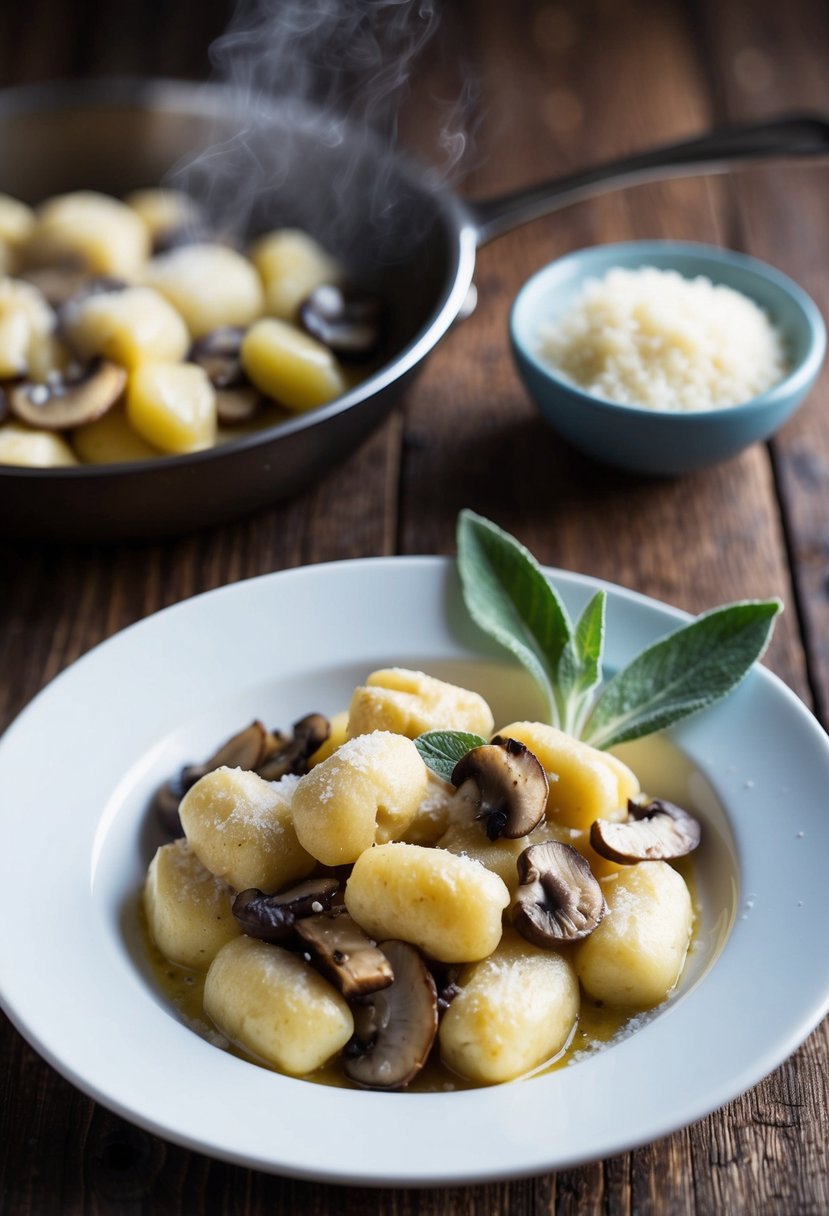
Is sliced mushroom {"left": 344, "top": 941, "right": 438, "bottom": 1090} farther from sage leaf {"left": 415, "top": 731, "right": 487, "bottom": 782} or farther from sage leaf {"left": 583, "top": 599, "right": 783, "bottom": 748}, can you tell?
sage leaf {"left": 583, "top": 599, "right": 783, "bottom": 748}

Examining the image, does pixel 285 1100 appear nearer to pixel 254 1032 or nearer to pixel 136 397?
pixel 254 1032

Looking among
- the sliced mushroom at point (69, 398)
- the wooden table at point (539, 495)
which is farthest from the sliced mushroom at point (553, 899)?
the sliced mushroom at point (69, 398)

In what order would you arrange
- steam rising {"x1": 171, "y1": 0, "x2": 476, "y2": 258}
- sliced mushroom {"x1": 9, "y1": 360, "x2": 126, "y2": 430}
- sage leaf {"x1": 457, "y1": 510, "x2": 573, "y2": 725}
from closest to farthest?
sage leaf {"x1": 457, "y1": 510, "x2": 573, "y2": 725}, sliced mushroom {"x1": 9, "y1": 360, "x2": 126, "y2": 430}, steam rising {"x1": 171, "y1": 0, "x2": 476, "y2": 258}

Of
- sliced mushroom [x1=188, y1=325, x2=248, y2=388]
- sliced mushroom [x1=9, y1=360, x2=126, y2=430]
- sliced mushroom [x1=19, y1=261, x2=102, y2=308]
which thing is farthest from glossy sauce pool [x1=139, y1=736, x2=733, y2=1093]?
sliced mushroom [x1=19, y1=261, x2=102, y2=308]

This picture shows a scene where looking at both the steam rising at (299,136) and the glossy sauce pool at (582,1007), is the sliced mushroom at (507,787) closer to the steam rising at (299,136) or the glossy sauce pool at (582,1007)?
the glossy sauce pool at (582,1007)

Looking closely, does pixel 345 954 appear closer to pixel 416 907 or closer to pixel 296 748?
pixel 416 907

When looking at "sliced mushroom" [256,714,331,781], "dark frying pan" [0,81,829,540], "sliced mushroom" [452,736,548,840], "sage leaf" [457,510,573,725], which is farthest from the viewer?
"dark frying pan" [0,81,829,540]

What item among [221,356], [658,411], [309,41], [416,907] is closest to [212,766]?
[416,907]
